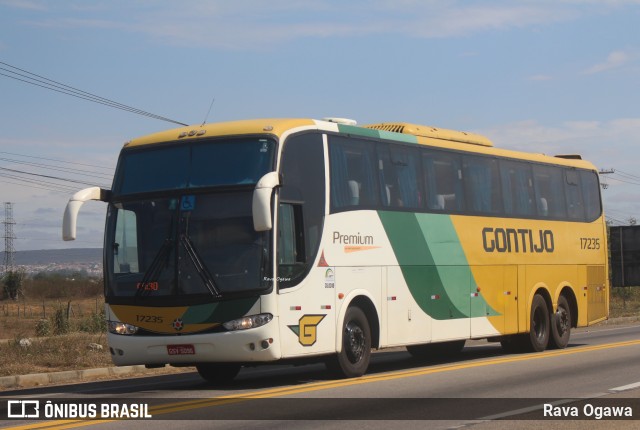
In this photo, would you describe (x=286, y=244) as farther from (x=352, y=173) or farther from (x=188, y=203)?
(x=352, y=173)

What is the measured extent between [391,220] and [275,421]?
718 centimetres

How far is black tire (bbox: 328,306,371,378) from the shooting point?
55.0 feet

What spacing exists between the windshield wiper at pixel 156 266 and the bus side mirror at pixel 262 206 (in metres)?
1.64

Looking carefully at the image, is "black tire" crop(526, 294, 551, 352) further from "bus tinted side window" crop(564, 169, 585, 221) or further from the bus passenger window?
"bus tinted side window" crop(564, 169, 585, 221)

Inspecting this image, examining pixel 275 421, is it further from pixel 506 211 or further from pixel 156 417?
pixel 506 211

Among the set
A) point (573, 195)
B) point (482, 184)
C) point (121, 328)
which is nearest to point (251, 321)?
point (121, 328)

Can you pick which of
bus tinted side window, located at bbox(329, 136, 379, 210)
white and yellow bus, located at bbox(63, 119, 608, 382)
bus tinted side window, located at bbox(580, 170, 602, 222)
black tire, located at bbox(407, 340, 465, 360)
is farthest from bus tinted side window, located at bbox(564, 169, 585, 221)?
bus tinted side window, located at bbox(329, 136, 379, 210)

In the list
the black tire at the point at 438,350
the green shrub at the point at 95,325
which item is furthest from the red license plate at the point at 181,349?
the green shrub at the point at 95,325

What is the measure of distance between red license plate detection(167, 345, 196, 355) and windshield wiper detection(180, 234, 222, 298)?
0.79m

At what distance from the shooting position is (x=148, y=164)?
1656 centimetres

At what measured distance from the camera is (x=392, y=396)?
14.1m

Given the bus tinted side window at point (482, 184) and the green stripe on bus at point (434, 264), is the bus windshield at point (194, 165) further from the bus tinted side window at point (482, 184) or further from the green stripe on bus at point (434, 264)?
the bus tinted side window at point (482, 184)

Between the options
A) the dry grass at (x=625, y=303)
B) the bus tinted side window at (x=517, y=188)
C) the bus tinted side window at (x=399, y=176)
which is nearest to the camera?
the bus tinted side window at (x=399, y=176)

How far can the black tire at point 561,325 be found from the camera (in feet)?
78.7
